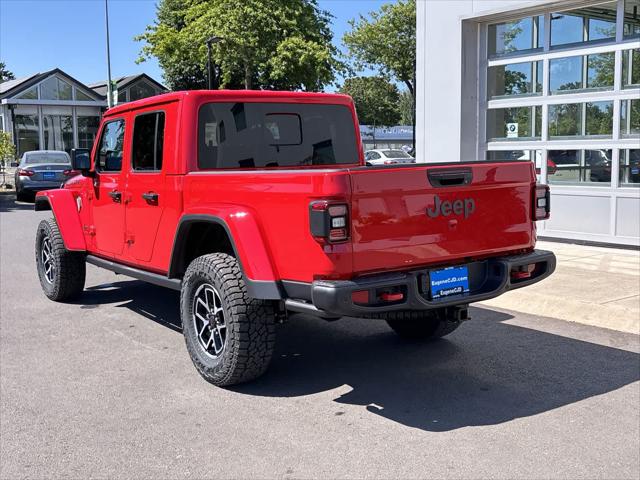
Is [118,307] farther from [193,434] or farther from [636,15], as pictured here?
[636,15]

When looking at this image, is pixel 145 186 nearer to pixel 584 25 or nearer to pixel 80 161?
pixel 80 161

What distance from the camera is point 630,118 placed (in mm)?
9734

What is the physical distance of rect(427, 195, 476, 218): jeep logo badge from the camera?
4250 millimetres

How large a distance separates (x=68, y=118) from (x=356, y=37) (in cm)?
1987

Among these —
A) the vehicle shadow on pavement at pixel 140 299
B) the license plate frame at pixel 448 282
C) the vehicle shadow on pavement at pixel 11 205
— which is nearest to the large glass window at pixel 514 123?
the vehicle shadow on pavement at pixel 140 299

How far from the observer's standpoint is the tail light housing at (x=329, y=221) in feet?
12.6

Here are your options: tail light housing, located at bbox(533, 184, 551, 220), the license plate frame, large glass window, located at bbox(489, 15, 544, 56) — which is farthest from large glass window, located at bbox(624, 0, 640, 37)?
the license plate frame

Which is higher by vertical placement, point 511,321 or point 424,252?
point 424,252

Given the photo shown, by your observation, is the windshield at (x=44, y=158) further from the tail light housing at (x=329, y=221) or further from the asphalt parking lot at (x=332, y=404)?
the tail light housing at (x=329, y=221)

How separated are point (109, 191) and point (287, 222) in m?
2.66

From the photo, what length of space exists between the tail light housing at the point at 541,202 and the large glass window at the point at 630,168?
18.2 feet

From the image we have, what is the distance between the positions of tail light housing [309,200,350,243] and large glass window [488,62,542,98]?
26.0 ft

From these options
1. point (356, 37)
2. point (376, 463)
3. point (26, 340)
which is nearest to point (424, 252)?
point (376, 463)

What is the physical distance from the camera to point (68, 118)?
47312mm
